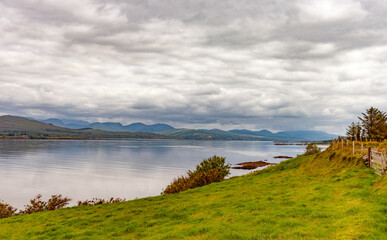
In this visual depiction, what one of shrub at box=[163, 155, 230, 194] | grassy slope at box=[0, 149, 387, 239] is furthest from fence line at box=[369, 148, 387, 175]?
shrub at box=[163, 155, 230, 194]

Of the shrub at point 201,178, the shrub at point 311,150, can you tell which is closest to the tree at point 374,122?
the shrub at point 311,150

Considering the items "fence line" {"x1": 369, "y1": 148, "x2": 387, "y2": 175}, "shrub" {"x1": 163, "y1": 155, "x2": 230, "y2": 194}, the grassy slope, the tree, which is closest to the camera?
the grassy slope

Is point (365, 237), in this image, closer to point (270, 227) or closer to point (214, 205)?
point (270, 227)

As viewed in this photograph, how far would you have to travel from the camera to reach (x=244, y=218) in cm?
1989

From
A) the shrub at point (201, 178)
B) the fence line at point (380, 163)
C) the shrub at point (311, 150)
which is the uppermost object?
the fence line at point (380, 163)

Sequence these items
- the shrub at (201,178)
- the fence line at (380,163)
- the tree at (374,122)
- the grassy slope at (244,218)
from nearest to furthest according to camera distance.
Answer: the grassy slope at (244,218)
the fence line at (380,163)
the shrub at (201,178)
the tree at (374,122)

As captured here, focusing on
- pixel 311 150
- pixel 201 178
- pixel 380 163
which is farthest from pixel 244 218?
pixel 311 150

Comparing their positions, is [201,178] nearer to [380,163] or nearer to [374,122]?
[380,163]

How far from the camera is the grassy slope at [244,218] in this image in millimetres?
15570

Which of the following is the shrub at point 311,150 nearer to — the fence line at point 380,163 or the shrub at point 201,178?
the shrub at point 201,178

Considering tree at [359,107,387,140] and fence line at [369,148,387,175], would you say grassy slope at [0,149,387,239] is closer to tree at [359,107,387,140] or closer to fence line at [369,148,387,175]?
fence line at [369,148,387,175]

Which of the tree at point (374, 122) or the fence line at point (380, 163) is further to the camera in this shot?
the tree at point (374, 122)

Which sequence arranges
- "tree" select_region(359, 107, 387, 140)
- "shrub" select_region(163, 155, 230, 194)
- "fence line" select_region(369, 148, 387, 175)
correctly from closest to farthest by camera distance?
"fence line" select_region(369, 148, 387, 175) → "shrub" select_region(163, 155, 230, 194) → "tree" select_region(359, 107, 387, 140)

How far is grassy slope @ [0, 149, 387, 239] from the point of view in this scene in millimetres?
15570
